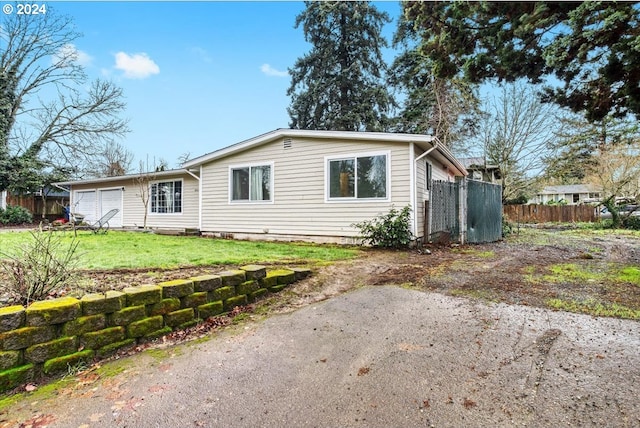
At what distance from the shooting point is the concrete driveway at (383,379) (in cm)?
194

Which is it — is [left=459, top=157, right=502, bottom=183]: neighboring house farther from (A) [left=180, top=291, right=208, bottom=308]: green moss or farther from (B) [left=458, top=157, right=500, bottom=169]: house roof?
(A) [left=180, top=291, right=208, bottom=308]: green moss

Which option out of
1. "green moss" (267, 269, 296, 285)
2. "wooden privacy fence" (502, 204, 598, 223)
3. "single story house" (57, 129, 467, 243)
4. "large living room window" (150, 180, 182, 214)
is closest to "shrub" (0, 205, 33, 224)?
"large living room window" (150, 180, 182, 214)

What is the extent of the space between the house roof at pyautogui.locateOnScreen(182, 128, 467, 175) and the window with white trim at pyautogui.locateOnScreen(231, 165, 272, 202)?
0.73 metres

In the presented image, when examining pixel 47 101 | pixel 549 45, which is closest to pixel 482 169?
pixel 549 45

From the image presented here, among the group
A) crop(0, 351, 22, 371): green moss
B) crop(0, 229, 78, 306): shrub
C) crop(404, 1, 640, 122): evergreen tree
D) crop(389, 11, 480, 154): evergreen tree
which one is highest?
crop(389, 11, 480, 154): evergreen tree

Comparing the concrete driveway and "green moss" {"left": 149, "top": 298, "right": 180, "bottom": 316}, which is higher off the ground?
"green moss" {"left": 149, "top": 298, "right": 180, "bottom": 316}

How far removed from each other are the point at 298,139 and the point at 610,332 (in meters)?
8.57

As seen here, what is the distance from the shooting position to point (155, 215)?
595 inches

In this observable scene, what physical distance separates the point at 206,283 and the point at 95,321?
103 centimetres

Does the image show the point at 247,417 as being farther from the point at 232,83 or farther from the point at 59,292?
the point at 232,83

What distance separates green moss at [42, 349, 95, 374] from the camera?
7.84 ft

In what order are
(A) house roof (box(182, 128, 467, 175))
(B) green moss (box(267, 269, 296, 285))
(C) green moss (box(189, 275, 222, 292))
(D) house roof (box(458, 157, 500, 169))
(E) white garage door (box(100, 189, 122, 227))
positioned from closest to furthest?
(C) green moss (box(189, 275, 222, 292)) → (B) green moss (box(267, 269, 296, 285)) → (A) house roof (box(182, 128, 467, 175)) → (E) white garage door (box(100, 189, 122, 227)) → (D) house roof (box(458, 157, 500, 169))

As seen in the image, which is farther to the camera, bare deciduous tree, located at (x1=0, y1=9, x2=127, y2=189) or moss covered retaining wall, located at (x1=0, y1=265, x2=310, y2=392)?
bare deciduous tree, located at (x1=0, y1=9, x2=127, y2=189)

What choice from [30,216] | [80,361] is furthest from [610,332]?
[30,216]
